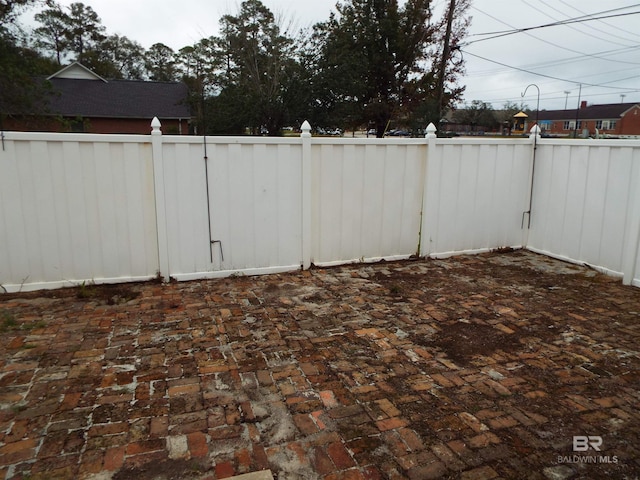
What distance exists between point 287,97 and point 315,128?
6.32 feet

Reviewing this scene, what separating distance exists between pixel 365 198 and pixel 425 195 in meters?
0.83

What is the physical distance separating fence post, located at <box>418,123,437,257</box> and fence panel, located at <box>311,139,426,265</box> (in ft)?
0.17

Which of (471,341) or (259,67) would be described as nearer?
(471,341)

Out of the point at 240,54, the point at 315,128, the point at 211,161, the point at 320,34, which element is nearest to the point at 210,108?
the point at 240,54

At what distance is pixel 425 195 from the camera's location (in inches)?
231

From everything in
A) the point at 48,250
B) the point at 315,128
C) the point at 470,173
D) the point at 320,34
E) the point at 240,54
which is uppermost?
the point at 320,34

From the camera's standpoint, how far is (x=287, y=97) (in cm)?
1552

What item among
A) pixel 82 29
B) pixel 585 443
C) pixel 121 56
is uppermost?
pixel 82 29

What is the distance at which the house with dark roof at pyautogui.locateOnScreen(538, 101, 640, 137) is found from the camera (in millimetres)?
52344

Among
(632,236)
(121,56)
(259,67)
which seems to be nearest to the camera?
(632,236)

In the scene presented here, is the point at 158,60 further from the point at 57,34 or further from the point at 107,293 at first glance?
the point at 107,293

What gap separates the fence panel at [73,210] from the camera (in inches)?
175

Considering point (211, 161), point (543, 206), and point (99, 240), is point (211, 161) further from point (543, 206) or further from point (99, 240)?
point (543, 206)

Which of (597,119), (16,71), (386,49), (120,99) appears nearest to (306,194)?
(16,71)
